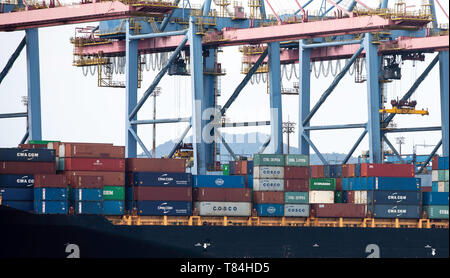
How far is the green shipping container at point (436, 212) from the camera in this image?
70375mm

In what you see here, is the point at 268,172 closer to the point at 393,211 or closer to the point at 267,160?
the point at 267,160

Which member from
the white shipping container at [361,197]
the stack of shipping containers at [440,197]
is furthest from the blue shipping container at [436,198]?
the white shipping container at [361,197]

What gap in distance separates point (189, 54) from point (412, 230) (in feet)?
62.3

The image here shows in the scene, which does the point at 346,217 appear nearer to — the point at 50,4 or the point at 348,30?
the point at 348,30

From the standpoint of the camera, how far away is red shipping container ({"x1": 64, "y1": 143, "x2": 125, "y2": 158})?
64375mm

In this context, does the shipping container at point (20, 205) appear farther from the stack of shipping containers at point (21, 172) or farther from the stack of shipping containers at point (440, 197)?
the stack of shipping containers at point (440, 197)

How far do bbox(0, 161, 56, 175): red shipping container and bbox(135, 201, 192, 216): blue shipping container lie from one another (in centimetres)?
470

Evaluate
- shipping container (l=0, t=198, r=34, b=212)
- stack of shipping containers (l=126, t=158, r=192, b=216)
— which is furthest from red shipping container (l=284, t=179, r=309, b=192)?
shipping container (l=0, t=198, r=34, b=212)

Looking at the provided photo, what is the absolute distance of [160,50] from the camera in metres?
80.9

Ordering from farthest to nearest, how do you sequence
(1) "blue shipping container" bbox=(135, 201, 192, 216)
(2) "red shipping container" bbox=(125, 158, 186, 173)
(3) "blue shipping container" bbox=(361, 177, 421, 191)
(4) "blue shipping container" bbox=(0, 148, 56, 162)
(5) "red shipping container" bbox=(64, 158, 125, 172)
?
(3) "blue shipping container" bbox=(361, 177, 421, 191) → (2) "red shipping container" bbox=(125, 158, 186, 173) → (1) "blue shipping container" bbox=(135, 201, 192, 216) → (5) "red shipping container" bbox=(64, 158, 125, 172) → (4) "blue shipping container" bbox=(0, 148, 56, 162)

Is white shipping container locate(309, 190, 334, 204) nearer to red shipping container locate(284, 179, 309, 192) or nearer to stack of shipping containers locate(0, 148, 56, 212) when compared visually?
red shipping container locate(284, 179, 309, 192)

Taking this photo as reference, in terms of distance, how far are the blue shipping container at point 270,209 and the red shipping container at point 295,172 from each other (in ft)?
5.31

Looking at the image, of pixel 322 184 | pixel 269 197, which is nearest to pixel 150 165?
Answer: pixel 269 197

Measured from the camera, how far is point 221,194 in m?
66.7
